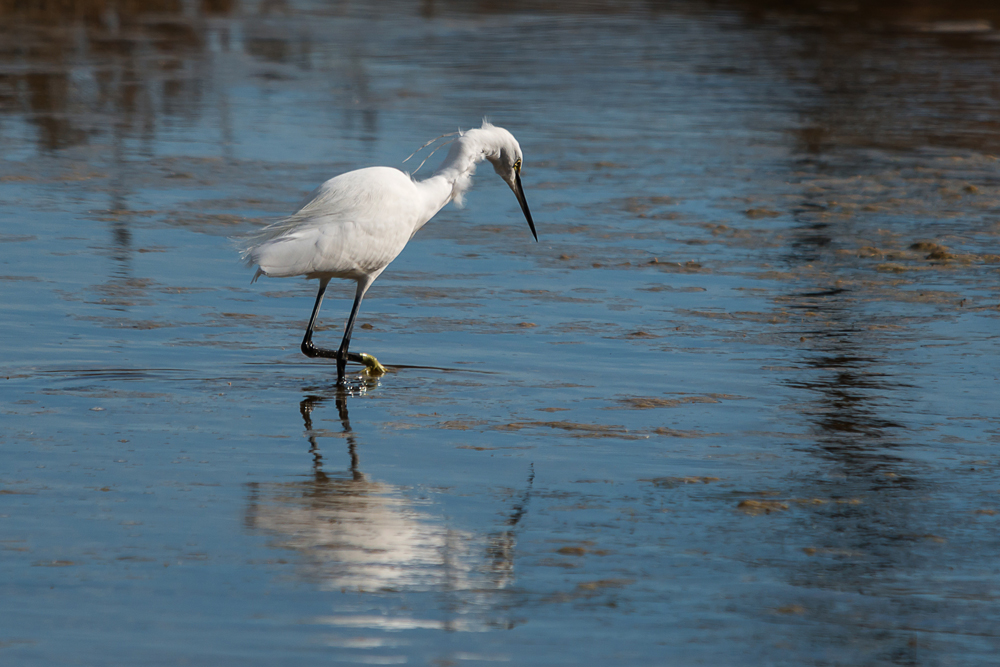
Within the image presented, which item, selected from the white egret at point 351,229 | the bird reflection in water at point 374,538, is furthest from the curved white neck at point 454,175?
the bird reflection in water at point 374,538

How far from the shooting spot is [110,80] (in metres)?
18.9

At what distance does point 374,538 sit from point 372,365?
2454mm

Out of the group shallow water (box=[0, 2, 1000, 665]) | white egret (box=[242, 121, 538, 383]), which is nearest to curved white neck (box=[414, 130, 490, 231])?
white egret (box=[242, 121, 538, 383])

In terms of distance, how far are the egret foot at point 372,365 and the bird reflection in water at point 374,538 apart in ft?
4.95

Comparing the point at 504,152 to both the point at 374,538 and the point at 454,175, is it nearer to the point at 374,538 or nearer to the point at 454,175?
the point at 454,175

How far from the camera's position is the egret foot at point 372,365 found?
7453 mm

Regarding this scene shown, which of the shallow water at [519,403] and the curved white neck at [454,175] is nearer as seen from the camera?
the shallow water at [519,403]

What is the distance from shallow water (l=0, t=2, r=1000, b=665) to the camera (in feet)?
14.8

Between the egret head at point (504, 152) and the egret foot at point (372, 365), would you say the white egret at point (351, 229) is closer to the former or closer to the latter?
the egret foot at point (372, 365)

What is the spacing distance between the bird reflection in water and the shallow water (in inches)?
0.7

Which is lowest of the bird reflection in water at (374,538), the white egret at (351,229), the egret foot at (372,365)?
the egret foot at (372,365)

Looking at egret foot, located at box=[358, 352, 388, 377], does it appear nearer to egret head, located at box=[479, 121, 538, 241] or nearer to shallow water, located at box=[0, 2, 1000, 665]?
shallow water, located at box=[0, 2, 1000, 665]

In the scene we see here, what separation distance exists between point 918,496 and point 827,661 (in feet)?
5.36

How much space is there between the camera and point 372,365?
295 inches
